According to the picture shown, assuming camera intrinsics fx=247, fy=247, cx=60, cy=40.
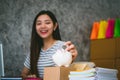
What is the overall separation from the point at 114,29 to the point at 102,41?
0.31 meters

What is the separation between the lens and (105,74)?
1.66 m

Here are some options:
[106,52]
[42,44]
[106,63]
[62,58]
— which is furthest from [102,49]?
[62,58]

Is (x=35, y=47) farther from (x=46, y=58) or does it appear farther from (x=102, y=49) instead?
(x=102, y=49)

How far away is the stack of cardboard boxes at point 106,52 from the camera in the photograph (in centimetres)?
444

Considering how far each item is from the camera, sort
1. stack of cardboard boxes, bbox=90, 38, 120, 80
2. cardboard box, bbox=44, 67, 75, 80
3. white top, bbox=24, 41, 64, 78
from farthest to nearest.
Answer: stack of cardboard boxes, bbox=90, 38, 120, 80 → white top, bbox=24, 41, 64, 78 → cardboard box, bbox=44, 67, 75, 80

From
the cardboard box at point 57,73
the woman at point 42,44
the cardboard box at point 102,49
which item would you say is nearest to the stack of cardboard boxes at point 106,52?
the cardboard box at point 102,49

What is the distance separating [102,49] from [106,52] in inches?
4.1

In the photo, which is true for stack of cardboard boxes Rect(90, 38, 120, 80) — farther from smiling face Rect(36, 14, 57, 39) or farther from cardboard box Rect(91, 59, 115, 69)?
smiling face Rect(36, 14, 57, 39)

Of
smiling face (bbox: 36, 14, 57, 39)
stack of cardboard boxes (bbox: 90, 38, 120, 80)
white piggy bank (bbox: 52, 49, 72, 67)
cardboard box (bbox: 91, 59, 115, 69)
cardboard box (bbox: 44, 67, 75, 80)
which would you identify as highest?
smiling face (bbox: 36, 14, 57, 39)

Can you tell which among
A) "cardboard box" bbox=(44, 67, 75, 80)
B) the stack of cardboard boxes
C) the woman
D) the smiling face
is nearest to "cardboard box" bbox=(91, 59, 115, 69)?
the stack of cardboard boxes

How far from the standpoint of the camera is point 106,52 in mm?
4570

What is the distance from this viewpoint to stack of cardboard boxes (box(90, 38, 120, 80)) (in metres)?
4.44

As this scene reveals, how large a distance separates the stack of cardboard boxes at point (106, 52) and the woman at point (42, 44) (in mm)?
2380

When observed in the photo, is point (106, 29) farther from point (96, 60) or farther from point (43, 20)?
point (43, 20)
